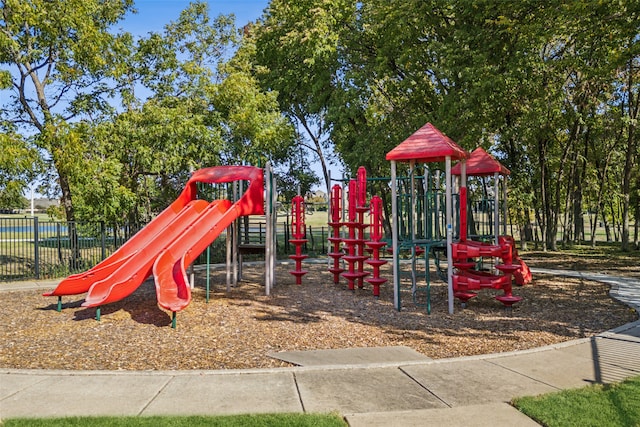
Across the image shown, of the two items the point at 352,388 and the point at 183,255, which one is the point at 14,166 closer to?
the point at 183,255

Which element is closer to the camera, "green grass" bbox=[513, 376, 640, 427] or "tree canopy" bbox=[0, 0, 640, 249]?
"green grass" bbox=[513, 376, 640, 427]

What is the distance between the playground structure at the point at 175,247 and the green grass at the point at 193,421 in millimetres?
4008

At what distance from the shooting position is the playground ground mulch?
6.75 meters

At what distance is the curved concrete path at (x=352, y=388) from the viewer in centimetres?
450

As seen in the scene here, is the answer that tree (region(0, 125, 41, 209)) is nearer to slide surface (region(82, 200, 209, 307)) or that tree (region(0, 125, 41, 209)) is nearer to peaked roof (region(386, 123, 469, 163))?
slide surface (region(82, 200, 209, 307))

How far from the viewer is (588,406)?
4.58 meters

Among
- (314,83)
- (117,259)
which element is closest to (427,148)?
(117,259)

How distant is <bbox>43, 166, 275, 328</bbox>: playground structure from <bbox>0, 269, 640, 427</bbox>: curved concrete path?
297cm

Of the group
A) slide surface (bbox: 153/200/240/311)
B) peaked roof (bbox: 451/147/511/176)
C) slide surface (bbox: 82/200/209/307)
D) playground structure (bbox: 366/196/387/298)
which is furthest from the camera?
peaked roof (bbox: 451/147/511/176)

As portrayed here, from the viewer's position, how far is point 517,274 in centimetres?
1295

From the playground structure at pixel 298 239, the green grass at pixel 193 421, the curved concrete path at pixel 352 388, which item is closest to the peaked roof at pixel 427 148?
the playground structure at pixel 298 239

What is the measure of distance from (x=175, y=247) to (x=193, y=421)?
19.0 ft

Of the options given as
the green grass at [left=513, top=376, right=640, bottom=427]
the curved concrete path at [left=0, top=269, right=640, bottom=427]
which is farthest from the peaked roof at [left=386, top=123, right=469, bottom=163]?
the green grass at [left=513, top=376, right=640, bottom=427]

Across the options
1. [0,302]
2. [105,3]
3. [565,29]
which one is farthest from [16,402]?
[105,3]
